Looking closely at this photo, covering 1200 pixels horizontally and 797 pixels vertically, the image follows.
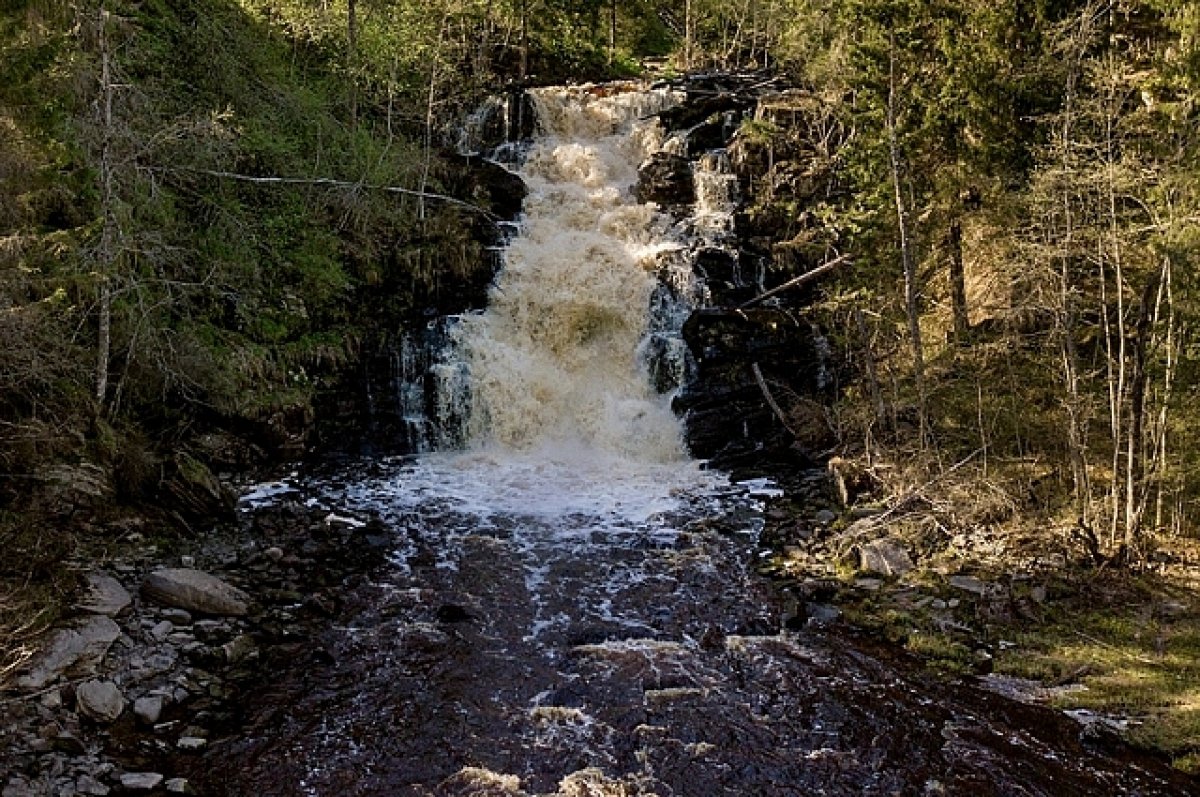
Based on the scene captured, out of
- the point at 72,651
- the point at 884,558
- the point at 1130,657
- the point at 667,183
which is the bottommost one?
the point at 1130,657

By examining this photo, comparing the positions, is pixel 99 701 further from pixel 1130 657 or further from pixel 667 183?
pixel 667 183

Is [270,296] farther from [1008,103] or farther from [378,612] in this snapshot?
[1008,103]

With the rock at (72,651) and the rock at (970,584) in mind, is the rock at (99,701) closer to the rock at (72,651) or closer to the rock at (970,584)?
the rock at (72,651)

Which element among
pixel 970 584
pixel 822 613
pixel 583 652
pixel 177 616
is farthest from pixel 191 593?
pixel 970 584

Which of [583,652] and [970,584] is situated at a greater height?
[970,584]

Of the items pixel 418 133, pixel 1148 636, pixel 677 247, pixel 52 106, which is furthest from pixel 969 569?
pixel 418 133

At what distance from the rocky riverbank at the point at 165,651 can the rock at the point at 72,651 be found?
0.04ft

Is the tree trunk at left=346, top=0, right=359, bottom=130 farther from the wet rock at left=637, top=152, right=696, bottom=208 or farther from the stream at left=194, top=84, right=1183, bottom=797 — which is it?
the wet rock at left=637, top=152, right=696, bottom=208

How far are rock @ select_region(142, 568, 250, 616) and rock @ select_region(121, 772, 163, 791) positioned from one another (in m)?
3.19

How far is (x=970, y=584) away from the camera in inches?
469

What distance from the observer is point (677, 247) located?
893 inches

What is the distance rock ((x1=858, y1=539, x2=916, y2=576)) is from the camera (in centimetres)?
1257

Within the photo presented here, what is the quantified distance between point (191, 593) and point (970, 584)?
34.4 feet

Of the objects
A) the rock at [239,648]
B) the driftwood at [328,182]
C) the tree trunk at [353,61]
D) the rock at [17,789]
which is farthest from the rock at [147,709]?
the tree trunk at [353,61]
